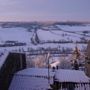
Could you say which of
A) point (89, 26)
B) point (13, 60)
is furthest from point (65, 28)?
point (13, 60)

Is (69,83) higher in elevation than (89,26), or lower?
higher

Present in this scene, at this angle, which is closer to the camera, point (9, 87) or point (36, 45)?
point (9, 87)

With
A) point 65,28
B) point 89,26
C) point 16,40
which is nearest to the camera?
point 16,40

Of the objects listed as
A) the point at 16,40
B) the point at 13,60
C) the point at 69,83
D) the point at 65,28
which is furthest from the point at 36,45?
the point at 69,83

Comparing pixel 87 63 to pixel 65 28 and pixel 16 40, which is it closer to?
pixel 16 40

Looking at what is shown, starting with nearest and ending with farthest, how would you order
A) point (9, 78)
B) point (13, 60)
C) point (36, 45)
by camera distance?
point (9, 78), point (13, 60), point (36, 45)

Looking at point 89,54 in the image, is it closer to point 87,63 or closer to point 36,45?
point 87,63

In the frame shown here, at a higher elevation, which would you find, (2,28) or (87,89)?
(87,89)

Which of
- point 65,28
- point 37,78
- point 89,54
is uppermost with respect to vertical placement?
point 89,54

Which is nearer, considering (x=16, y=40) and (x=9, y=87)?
(x=9, y=87)
